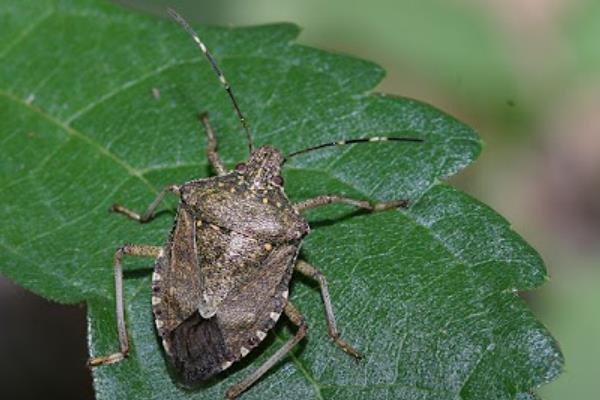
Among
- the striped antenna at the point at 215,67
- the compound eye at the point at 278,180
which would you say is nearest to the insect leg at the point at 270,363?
the compound eye at the point at 278,180

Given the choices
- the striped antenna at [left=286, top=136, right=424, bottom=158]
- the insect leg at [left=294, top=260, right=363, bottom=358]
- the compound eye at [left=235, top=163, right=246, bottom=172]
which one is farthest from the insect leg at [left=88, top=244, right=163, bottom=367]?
the striped antenna at [left=286, top=136, right=424, bottom=158]

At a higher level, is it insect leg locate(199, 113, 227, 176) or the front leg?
the front leg

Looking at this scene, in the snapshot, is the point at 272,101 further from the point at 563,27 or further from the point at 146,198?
the point at 563,27

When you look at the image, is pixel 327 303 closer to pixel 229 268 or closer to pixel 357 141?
pixel 229 268

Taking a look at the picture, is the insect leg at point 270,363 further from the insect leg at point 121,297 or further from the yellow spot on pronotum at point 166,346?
the insect leg at point 121,297

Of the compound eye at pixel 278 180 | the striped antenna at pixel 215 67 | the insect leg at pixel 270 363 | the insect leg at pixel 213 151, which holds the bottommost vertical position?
the insect leg at pixel 270 363

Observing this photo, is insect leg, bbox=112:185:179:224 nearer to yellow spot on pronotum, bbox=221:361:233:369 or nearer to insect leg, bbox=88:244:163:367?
insect leg, bbox=88:244:163:367

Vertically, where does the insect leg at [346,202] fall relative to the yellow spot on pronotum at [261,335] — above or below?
above

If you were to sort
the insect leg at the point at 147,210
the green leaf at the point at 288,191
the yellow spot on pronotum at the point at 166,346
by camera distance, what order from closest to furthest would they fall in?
the green leaf at the point at 288,191
the yellow spot on pronotum at the point at 166,346
the insect leg at the point at 147,210
